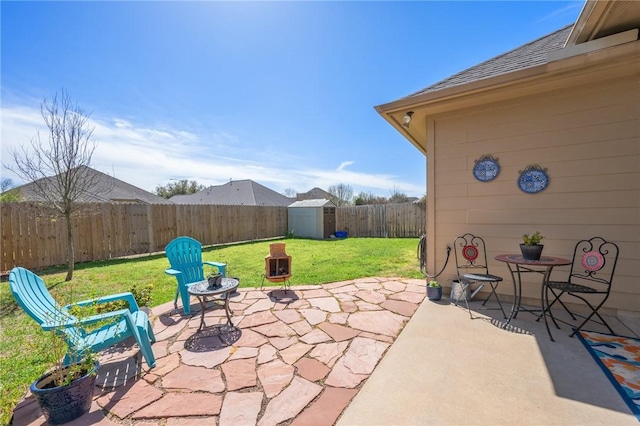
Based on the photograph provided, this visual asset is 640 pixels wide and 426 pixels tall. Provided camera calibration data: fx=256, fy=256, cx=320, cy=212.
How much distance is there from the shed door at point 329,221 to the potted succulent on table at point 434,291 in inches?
346

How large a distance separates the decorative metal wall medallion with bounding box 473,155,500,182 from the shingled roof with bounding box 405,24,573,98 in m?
1.09

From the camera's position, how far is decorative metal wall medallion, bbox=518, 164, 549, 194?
132 inches

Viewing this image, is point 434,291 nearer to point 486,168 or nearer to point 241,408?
point 486,168

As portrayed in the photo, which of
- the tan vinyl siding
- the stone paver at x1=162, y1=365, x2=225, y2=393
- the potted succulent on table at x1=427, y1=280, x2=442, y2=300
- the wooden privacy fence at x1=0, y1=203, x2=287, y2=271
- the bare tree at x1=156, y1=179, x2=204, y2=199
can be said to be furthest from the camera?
the bare tree at x1=156, y1=179, x2=204, y2=199

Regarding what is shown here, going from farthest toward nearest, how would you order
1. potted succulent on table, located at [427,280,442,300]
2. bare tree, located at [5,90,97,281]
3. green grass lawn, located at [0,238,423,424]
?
bare tree, located at [5,90,97,281] < potted succulent on table, located at [427,280,442,300] < green grass lawn, located at [0,238,423,424]

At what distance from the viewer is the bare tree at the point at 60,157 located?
16.9 ft

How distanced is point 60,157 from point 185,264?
14.0 feet

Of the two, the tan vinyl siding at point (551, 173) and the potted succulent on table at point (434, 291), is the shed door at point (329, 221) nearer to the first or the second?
the tan vinyl siding at point (551, 173)

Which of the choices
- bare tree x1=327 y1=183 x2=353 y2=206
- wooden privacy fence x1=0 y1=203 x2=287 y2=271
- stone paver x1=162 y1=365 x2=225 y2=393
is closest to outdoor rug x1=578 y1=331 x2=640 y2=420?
stone paver x1=162 y1=365 x2=225 y2=393

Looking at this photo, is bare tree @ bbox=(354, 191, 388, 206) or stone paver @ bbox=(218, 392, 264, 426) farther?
bare tree @ bbox=(354, 191, 388, 206)

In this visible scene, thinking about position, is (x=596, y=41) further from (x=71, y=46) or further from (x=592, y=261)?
(x=71, y=46)

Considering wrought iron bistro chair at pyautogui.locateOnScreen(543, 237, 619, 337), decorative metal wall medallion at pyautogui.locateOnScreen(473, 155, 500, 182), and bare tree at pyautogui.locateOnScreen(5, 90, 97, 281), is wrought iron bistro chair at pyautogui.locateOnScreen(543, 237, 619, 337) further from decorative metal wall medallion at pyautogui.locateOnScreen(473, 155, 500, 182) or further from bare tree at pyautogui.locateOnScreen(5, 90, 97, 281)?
bare tree at pyautogui.locateOnScreen(5, 90, 97, 281)

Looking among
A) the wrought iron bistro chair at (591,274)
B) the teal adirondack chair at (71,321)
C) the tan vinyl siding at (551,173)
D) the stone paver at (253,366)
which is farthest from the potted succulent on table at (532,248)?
the teal adirondack chair at (71,321)

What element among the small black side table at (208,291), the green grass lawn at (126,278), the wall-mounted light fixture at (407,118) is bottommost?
the green grass lawn at (126,278)
